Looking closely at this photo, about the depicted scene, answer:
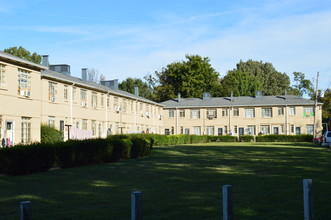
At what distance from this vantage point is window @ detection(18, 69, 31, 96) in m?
31.4

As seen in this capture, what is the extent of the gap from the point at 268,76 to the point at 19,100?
66.9 m

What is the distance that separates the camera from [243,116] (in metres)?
66.9

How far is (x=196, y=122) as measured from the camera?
69.1m

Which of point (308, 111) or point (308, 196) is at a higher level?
point (308, 111)

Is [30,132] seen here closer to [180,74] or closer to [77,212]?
[77,212]

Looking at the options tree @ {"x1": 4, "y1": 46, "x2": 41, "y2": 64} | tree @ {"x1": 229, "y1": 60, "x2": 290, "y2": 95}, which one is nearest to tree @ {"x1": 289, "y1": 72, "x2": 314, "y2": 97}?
tree @ {"x1": 229, "y1": 60, "x2": 290, "y2": 95}

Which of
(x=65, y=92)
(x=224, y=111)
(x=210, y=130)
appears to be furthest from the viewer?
(x=210, y=130)

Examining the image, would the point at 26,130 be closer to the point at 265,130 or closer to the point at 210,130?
the point at 210,130

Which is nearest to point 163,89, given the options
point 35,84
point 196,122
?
point 196,122

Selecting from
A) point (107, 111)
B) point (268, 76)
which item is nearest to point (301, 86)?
point (268, 76)

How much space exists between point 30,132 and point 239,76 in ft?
182

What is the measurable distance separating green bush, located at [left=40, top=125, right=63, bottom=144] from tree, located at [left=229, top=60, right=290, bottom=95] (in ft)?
193

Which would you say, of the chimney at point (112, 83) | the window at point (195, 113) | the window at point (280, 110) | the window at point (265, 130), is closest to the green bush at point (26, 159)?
the chimney at point (112, 83)

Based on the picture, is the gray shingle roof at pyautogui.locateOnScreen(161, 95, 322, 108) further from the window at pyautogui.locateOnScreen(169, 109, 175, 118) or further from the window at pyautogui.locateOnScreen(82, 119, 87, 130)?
the window at pyautogui.locateOnScreen(82, 119, 87, 130)
